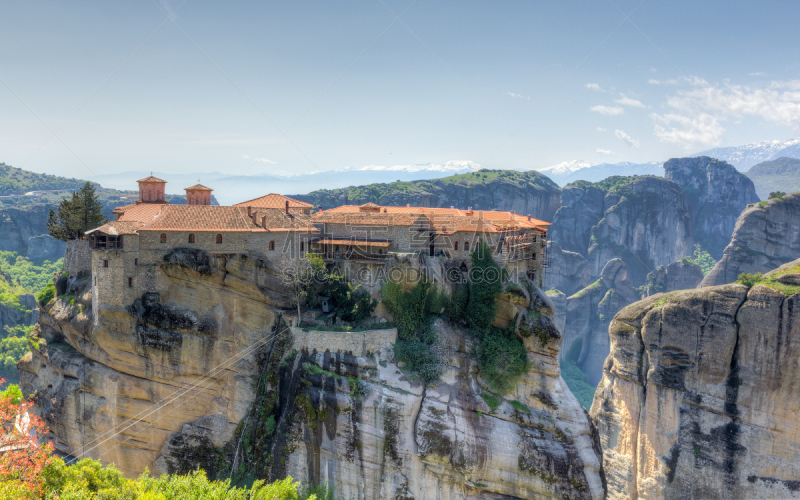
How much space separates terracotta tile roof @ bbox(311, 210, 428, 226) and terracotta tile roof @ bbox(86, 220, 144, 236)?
11.0m

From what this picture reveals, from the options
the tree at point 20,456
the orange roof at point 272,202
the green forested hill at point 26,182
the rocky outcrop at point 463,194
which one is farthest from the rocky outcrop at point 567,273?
the green forested hill at point 26,182

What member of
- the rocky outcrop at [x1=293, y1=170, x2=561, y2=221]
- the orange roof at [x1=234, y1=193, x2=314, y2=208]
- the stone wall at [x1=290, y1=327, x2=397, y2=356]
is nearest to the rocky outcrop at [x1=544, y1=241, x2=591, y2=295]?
the rocky outcrop at [x1=293, y1=170, x2=561, y2=221]

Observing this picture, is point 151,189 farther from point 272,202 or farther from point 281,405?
point 281,405

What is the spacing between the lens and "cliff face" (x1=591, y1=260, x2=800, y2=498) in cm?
3136

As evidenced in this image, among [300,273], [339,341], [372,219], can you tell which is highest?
[372,219]

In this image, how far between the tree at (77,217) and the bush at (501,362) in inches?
1087

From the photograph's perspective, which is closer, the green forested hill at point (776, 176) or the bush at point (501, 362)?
the bush at point (501, 362)

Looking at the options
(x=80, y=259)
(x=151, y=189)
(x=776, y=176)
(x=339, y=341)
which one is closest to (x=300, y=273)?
(x=339, y=341)

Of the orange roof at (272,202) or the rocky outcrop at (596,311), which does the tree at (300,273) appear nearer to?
the orange roof at (272,202)

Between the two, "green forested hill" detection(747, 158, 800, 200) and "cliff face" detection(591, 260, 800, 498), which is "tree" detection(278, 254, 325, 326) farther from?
"green forested hill" detection(747, 158, 800, 200)

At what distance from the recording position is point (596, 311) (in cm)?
9438

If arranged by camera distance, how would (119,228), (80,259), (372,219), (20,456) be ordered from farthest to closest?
1. (372,219)
2. (80,259)
3. (119,228)
4. (20,456)

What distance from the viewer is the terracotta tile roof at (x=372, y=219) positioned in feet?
115

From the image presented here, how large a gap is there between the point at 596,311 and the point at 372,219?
69302 mm
